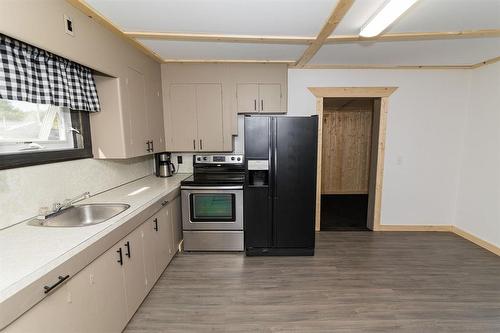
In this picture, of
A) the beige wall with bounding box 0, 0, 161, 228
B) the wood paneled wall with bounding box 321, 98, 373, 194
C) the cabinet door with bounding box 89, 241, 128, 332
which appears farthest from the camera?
the wood paneled wall with bounding box 321, 98, 373, 194

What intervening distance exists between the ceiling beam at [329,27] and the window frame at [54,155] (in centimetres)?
240

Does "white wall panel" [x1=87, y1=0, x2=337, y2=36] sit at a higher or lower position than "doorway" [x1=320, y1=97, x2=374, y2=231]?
higher

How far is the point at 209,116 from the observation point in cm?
335

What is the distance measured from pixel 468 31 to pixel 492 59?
53.7 inches

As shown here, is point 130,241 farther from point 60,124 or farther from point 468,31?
point 468,31

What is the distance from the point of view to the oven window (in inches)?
116

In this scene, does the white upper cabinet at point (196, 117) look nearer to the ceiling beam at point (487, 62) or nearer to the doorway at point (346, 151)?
the doorway at point (346, 151)

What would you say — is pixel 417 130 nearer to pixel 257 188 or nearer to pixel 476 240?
pixel 476 240

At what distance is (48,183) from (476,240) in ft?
16.4

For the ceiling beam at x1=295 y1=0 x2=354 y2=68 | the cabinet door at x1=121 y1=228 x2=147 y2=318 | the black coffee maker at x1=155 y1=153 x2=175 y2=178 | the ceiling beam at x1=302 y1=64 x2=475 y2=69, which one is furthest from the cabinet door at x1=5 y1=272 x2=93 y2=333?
the ceiling beam at x1=302 y1=64 x2=475 y2=69

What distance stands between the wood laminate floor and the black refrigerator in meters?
0.23

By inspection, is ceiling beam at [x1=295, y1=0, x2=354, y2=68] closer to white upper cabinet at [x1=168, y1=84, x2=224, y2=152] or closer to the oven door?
white upper cabinet at [x1=168, y1=84, x2=224, y2=152]

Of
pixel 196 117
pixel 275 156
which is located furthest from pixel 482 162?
A: pixel 196 117

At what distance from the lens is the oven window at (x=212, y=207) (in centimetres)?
296
